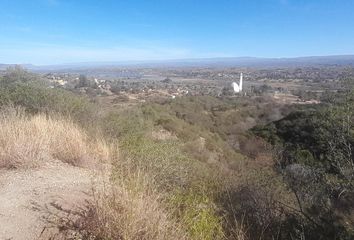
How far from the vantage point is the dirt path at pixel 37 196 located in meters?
3.99

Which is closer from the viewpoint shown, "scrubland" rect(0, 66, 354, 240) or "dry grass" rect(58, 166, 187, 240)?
"dry grass" rect(58, 166, 187, 240)

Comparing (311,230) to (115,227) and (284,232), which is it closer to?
(284,232)

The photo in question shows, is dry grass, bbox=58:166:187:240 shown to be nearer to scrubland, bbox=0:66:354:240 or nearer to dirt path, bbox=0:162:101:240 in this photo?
scrubland, bbox=0:66:354:240

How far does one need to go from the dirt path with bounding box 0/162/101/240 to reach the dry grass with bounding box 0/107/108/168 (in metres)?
0.20

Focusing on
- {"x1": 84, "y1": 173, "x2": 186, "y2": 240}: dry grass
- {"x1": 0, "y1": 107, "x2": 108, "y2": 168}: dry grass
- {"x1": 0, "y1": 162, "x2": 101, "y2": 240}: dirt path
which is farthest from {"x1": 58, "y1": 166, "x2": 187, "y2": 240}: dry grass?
{"x1": 0, "y1": 107, "x2": 108, "y2": 168}: dry grass

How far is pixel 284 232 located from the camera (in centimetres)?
528

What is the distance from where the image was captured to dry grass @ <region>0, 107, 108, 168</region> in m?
6.01

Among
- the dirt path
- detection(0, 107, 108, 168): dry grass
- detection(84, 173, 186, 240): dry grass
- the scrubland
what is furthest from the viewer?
detection(0, 107, 108, 168): dry grass

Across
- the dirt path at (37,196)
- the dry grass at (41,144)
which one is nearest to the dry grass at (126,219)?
the dirt path at (37,196)

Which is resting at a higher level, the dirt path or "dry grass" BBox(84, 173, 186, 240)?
"dry grass" BBox(84, 173, 186, 240)

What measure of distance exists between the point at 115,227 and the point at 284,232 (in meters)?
2.59

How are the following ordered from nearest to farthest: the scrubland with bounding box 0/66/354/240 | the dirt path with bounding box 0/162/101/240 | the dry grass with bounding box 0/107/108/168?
the scrubland with bounding box 0/66/354/240 < the dirt path with bounding box 0/162/101/240 < the dry grass with bounding box 0/107/108/168

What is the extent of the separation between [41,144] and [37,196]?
1.63 meters

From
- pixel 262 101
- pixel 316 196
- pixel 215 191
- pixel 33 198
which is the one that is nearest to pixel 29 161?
→ pixel 33 198
